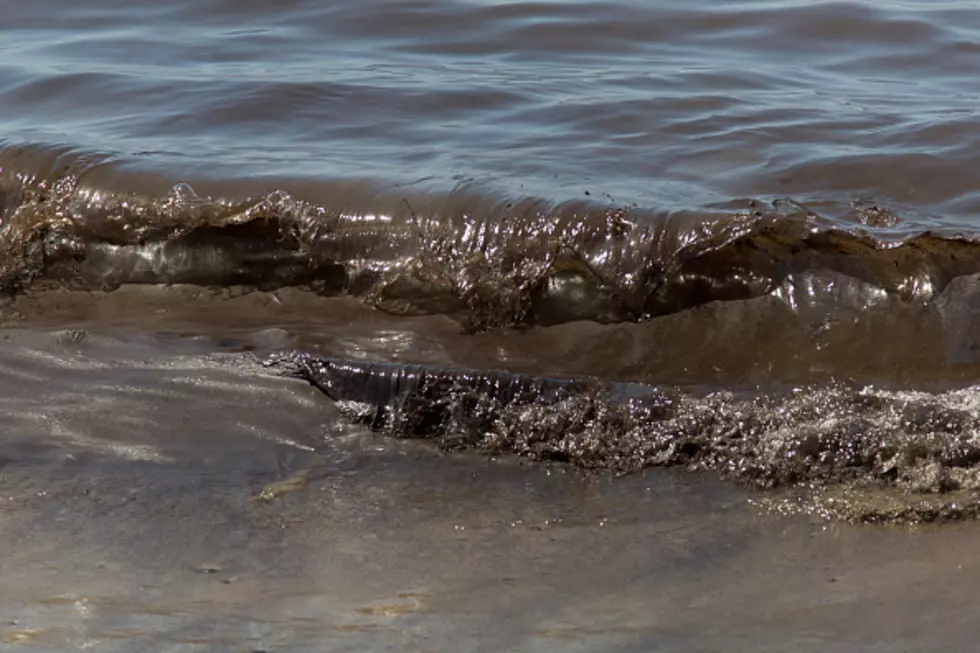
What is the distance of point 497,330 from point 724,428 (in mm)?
908

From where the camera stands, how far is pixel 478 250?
157 inches

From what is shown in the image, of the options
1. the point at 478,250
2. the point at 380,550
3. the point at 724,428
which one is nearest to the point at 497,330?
the point at 478,250

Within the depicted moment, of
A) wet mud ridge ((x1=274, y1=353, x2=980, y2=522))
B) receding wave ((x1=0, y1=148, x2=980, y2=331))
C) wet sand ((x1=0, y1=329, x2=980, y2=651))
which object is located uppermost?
receding wave ((x1=0, y1=148, x2=980, y2=331))

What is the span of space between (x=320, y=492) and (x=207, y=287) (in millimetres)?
1416

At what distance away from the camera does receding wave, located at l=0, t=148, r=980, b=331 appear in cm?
379

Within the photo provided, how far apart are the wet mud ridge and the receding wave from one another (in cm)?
52

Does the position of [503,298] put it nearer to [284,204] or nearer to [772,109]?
[284,204]

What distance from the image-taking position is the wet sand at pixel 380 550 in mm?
2268

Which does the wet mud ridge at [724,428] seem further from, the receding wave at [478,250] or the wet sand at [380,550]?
the receding wave at [478,250]

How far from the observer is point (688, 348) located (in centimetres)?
364

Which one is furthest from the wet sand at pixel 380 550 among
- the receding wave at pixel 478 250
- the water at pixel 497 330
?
the receding wave at pixel 478 250

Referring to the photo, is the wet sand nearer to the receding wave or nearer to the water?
the water

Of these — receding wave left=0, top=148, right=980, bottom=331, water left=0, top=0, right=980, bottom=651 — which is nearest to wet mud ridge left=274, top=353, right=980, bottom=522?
water left=0, top=0, right=980, bottom=651

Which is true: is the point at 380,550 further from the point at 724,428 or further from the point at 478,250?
the point at 478,250
